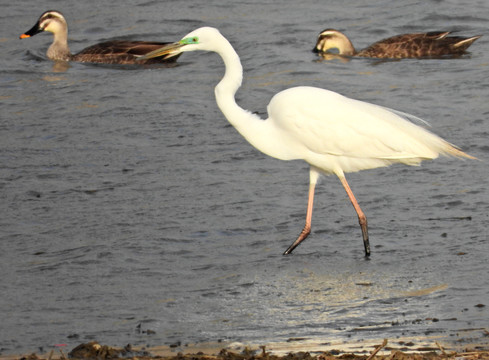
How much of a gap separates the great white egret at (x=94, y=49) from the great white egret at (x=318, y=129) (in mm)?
7091

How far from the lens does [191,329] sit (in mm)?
5789

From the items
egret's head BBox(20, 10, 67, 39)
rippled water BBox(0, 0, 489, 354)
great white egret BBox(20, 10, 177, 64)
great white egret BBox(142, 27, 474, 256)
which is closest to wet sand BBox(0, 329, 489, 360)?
rippled water BBox(0, 0, 489, 354)

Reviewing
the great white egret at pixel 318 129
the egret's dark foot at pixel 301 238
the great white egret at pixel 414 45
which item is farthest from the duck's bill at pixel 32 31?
the egret's dark foot at pixel 301 238

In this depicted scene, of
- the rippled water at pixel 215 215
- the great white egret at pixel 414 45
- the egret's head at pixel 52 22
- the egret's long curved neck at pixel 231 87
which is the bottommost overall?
the rippled water at pixel 215 215

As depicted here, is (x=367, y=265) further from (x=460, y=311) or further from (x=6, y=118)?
(x=6, y=118)

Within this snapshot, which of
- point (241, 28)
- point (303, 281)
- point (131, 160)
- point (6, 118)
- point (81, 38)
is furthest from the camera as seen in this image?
point (81, 38)

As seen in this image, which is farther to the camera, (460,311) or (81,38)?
(81,38)

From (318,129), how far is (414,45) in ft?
23.7

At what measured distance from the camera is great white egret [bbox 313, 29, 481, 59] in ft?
47.8

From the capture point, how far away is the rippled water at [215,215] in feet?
19.6

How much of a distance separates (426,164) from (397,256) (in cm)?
246

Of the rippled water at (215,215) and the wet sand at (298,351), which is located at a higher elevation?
the wet sand at (298,351)

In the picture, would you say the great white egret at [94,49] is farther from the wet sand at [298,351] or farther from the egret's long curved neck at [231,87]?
the wet sand at [298,351]

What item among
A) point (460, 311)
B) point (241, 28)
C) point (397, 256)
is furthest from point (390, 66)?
point (460, 311)
